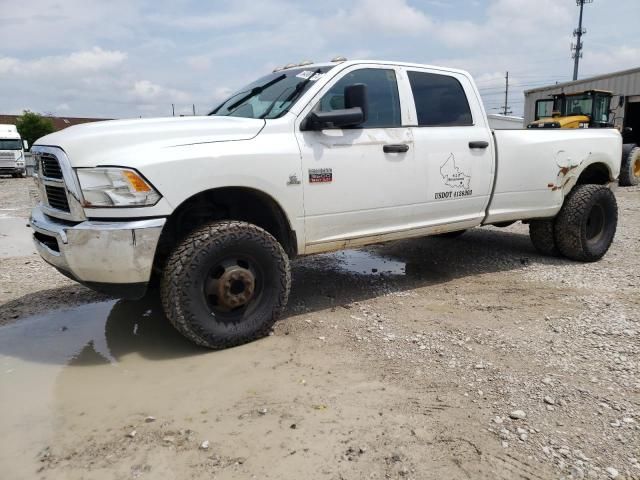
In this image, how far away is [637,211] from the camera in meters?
9.64

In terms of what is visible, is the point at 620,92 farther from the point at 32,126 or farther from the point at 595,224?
the point at 32,126

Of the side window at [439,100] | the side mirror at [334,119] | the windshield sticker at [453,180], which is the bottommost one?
the windshield sticker at [453,180]

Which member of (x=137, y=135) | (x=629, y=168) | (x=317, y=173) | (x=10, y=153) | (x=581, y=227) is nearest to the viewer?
(x=137, y=135)

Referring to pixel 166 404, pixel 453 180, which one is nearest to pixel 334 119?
pixel 453 180

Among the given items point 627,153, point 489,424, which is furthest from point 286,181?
point 627,153

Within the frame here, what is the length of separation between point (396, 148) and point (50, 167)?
252cm

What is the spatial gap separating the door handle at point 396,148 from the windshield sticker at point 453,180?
47cm

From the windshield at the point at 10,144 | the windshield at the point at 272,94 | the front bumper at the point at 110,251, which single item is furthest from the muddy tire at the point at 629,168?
the windshield at the point at 10,144

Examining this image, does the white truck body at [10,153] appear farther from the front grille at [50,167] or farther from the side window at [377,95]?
the side window at [377,95]

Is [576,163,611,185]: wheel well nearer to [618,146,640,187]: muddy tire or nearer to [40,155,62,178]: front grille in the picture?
[40,155,62,178]: front grille

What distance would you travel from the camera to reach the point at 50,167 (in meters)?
3.36

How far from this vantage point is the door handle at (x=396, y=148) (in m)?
4.07

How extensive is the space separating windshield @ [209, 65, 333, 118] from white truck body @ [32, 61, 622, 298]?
9cm

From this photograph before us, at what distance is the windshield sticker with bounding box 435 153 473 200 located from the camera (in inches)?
177
